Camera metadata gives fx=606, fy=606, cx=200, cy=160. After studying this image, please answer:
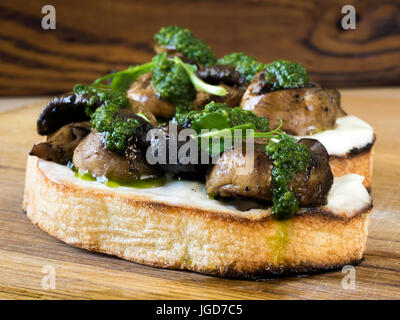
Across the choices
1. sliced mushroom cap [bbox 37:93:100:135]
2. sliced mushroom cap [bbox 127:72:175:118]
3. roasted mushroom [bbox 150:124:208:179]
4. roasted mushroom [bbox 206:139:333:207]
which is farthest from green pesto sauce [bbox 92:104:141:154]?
sliced mushroom cap [bbox 127:72:175:118]

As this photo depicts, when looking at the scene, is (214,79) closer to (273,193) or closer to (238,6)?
(273,193)

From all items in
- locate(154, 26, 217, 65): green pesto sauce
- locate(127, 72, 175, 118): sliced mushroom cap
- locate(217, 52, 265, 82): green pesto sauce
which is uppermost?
locate(154, 26, 217, 65): green pesto sauce

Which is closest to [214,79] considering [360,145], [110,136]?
[360,145]

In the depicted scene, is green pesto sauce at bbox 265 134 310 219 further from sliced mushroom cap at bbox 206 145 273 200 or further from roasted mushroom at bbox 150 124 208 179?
roasted mushroom at bbox 150 124 208 179

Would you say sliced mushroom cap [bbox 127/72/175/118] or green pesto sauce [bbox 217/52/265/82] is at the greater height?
green pesto sauce [bbox 217/52/265/82]

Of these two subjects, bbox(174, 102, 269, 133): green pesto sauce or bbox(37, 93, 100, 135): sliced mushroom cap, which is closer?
bbox(174, 102, 269, 133): green pesto sauce

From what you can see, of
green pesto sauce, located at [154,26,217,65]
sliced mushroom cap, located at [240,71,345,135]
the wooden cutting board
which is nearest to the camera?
the wooden cutting board
